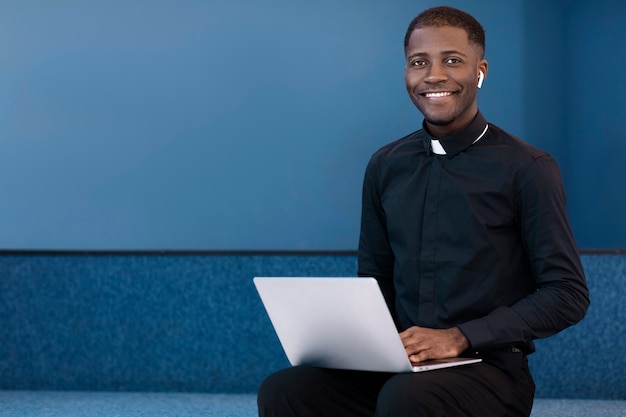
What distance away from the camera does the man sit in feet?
4.75

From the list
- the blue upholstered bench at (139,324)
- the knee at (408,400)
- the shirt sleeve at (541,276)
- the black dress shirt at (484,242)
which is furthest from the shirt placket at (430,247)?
the blue upholstered bench at (139,324)

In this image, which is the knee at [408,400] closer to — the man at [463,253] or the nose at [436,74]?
the man at [463,253]

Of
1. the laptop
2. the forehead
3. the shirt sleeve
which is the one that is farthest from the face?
the laptop

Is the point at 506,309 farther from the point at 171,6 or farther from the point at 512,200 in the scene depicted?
the point at 171,6

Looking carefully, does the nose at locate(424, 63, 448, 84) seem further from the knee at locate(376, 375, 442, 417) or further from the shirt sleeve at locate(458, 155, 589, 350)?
the knee at locate(376, 375, 442, 417)

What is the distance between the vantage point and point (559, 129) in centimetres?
245

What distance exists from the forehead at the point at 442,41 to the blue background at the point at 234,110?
0.90 meters

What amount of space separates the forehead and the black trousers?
468mm

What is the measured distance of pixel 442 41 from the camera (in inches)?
61.6

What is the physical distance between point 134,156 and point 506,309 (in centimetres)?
134

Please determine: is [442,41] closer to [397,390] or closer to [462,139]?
[462,139]

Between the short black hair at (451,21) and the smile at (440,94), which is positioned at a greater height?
the short black hair at (451,21)

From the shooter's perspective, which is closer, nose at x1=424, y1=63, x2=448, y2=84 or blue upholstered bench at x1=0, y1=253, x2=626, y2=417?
nose at x1=424, y1=63, x2=448, y2=84

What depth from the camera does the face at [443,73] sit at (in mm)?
1564
